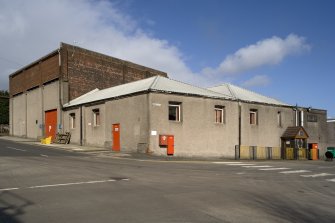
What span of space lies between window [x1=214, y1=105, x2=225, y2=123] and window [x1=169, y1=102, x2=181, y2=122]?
13.8ft

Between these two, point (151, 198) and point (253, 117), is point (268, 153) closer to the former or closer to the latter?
point (253, 117)

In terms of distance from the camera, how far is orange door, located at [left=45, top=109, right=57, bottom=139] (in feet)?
132

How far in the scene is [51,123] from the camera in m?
41.2

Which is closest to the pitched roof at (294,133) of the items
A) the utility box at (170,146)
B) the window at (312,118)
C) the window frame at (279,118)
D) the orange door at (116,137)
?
the window frame at (279,118)

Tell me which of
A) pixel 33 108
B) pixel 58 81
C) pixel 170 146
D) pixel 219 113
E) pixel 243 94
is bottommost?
pixel 170 146

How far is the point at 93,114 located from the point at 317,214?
2647cm

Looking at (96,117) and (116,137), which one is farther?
(96,117)

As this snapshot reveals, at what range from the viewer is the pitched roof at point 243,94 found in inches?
1421

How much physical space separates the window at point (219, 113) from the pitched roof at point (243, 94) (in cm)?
272

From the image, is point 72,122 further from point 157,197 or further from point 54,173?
point 157,197

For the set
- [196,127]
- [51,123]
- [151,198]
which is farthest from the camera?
[51,123]

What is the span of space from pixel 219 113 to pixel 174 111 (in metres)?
5.16

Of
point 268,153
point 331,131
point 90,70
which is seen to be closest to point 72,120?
point 90,70

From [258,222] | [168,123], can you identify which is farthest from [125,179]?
[168,123]
